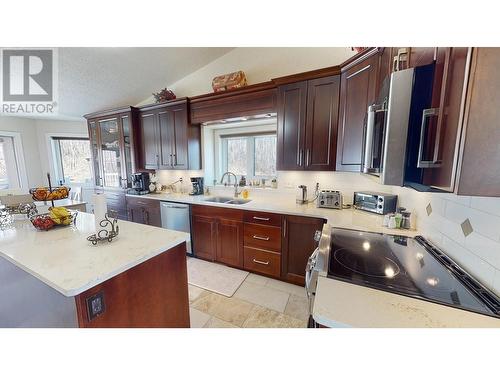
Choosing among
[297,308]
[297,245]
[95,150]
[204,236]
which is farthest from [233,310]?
[95,150]

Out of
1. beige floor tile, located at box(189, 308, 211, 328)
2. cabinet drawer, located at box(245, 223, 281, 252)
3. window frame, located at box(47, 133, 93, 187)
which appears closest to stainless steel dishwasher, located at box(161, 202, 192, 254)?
cabinet drawer, located at box(245, 223, 281, 252)

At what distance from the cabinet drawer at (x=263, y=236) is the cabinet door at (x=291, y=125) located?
29.4 inches

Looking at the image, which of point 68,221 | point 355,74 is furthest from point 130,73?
point 355,74

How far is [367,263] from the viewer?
1052 millimetres

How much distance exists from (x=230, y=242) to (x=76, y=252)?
1.61 meters

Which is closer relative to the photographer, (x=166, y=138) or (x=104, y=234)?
(x=104, y=234)

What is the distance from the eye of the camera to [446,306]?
70cm

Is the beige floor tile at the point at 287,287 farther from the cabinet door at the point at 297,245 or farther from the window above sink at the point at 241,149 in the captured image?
the window above sink at the point at 241,149

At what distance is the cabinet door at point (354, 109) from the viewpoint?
5.29ft

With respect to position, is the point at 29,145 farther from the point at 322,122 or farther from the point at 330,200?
the point at 330,200

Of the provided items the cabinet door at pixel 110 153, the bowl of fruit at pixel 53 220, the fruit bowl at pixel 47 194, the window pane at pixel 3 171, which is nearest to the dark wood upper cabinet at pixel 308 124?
the bowl of fruit at pixel 53 220

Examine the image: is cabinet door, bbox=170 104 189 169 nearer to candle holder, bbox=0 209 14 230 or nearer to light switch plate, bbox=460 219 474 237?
candle holder, bbox=0 209 14 230

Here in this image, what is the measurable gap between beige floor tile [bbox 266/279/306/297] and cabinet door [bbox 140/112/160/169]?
2580 mm
